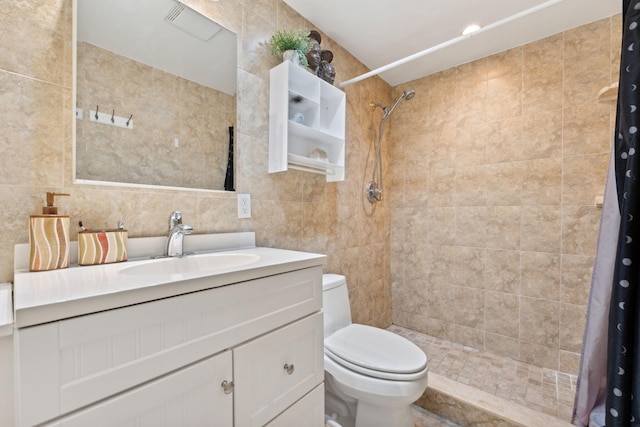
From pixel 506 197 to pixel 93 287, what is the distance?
241 cm

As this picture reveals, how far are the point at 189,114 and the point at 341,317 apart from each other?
4.41ft

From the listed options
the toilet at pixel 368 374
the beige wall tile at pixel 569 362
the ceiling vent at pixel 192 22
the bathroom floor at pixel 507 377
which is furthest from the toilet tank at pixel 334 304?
the beige wall tile at pixel 569 362

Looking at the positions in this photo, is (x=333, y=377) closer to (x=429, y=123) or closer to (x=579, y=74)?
(x=429, y=123)

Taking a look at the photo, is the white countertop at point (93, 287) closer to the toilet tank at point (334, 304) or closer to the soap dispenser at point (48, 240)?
the soap dispenser at point (48, 240)

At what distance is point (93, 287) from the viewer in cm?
63

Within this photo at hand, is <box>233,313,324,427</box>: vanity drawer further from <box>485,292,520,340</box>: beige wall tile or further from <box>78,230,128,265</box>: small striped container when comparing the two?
<box>485,292,520,340</box>: beige wall tile

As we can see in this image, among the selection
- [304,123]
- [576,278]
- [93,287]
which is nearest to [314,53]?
[304,123]

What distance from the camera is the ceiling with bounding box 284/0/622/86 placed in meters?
1.67

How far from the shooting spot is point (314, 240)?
6.09 feet

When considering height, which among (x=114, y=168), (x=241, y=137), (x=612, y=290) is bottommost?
(x=612, y=290)

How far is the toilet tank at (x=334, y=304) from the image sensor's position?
159 cm

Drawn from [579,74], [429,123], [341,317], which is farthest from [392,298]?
[579,74]

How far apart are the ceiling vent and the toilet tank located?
1.40m

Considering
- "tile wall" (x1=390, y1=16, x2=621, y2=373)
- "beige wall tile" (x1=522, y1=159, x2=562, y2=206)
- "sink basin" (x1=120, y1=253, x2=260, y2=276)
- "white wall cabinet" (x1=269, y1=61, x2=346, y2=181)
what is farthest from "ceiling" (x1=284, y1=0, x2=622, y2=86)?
"sink basin" (x1=120, y1=253, x2=260, y2=276)
